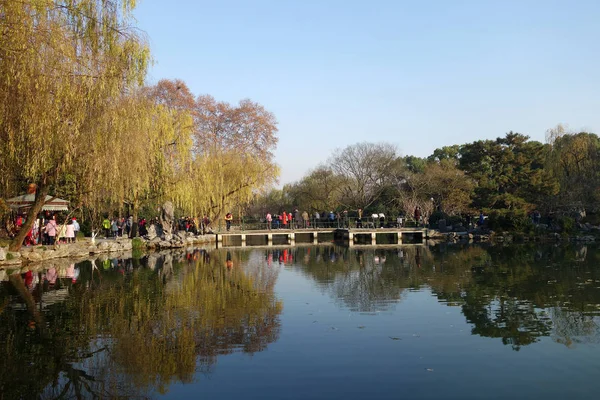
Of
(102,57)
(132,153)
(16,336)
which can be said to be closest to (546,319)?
(16,336)

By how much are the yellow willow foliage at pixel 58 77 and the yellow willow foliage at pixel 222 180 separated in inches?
544

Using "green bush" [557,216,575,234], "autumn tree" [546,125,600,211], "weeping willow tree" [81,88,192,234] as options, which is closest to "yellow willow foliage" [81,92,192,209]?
"weeping willow tree" [81,88,192,234]

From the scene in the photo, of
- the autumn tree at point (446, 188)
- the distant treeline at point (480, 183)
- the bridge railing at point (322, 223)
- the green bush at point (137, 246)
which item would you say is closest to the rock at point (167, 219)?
the green bush at point (137, 246)

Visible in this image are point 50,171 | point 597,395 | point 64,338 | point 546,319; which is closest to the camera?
point 597,395

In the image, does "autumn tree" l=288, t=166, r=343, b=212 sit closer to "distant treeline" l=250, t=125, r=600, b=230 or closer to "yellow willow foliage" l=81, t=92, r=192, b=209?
"distant treeline" l=250, t=125, r=600, b=230

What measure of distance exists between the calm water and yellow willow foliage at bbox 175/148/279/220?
47.1 ft

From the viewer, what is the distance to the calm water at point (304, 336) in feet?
20.2

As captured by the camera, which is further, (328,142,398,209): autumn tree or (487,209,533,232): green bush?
(328,142,398,209): autumn tree

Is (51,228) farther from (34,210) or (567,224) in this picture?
(567,224)

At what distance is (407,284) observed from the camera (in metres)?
14.0

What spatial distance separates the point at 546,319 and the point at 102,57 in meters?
11.8

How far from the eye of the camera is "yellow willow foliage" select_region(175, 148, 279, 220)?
29.8 meters

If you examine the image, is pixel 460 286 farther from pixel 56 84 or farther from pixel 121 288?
pixel 56 84

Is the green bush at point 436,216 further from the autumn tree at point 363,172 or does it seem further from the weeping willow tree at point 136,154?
the weeping willow tree at point 136,154
